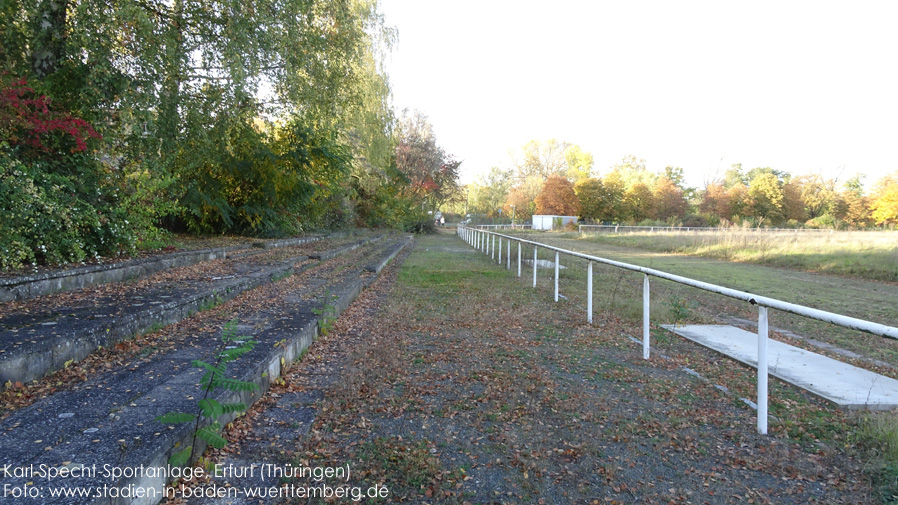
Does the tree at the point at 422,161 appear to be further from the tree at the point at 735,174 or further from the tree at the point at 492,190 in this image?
the tree at the point at 735,174

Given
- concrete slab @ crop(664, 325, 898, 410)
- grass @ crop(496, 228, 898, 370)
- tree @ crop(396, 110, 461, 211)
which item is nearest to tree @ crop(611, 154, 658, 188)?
tree @ crop(396, 110, 461, 211)

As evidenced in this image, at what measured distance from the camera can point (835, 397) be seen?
3.60m

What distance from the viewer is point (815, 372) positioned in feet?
14.0

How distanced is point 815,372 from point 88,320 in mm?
6158

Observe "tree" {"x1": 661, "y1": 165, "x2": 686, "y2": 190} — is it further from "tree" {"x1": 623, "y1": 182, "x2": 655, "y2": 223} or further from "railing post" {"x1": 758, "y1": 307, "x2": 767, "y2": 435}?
"railing post" {"x1": 758, "y1": 307, "x2": 767, "y2": 435}

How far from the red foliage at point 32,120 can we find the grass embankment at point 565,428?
4.37 meters

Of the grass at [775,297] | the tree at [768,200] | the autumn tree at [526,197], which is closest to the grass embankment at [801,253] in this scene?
the grass at [775,297]

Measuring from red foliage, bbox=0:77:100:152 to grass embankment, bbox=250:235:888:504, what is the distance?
4369mm

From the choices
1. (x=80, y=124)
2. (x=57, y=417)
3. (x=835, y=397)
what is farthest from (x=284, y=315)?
(x=835, y=397)

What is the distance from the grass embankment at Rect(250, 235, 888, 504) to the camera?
2494mm

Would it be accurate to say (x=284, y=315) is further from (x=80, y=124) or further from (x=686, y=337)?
(x=686, y=337)

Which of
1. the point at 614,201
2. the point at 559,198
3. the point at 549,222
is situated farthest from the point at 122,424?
the point at 559,198

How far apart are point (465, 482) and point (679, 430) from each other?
156 cm

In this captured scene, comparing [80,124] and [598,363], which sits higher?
[80,124]
